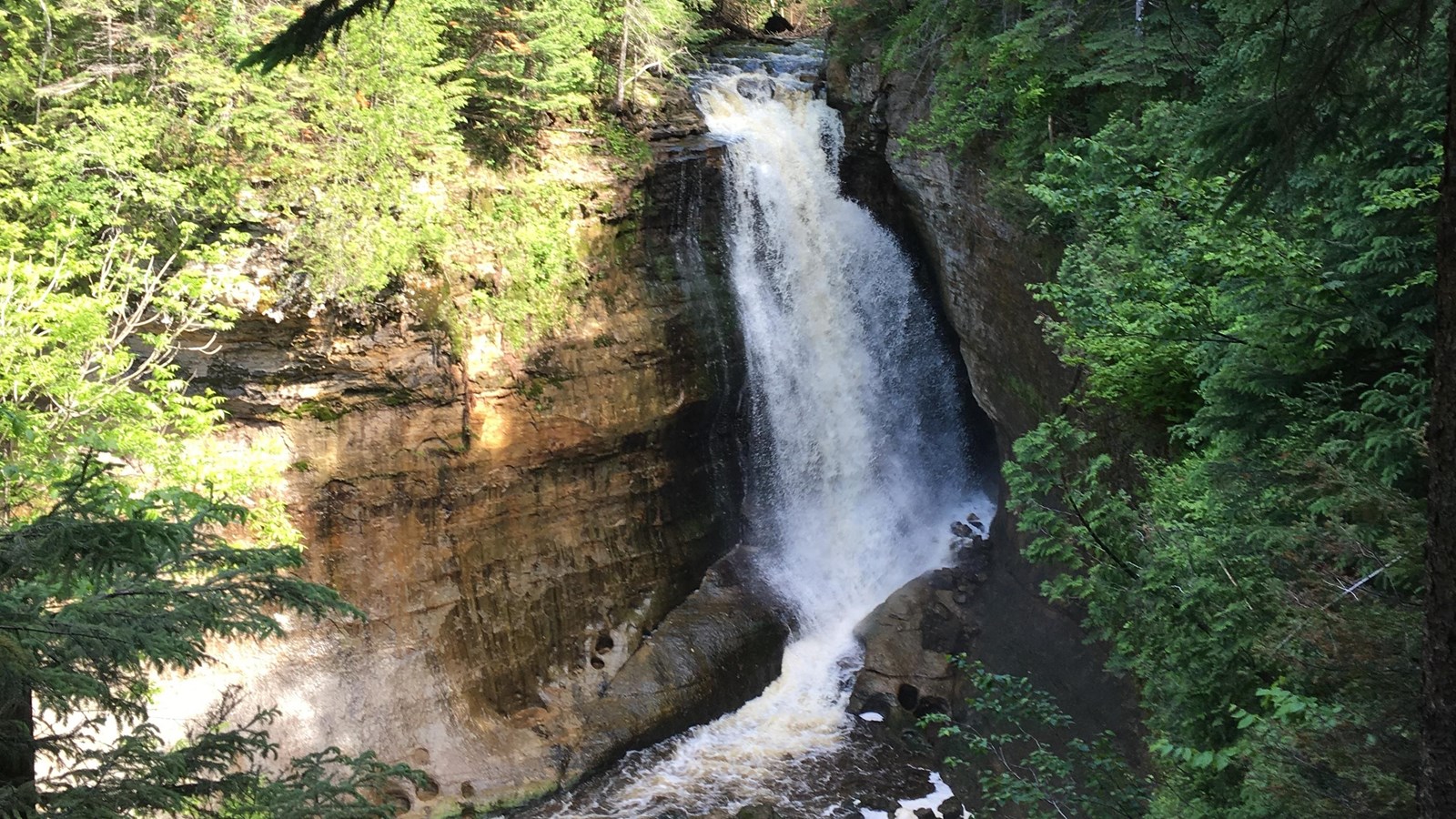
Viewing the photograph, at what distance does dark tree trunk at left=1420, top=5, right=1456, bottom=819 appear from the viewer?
11.6 ft

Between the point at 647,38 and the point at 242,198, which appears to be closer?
the point at 242,198

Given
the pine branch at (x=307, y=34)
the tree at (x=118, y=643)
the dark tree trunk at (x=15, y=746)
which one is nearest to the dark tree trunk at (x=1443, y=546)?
the pine branch at (x=307, y=34)

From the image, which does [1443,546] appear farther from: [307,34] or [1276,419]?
[307,34]

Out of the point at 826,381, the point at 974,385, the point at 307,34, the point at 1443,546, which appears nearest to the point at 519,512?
the point at 826,381

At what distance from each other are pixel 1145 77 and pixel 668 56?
342 inches

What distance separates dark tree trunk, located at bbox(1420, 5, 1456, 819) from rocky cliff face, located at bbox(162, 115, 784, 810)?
39.8 feet

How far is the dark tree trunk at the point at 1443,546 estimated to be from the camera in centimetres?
355

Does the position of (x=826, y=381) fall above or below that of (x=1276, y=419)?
below

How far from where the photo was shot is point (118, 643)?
3729 millimetres

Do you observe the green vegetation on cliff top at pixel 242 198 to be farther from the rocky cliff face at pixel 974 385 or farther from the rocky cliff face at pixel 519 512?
the rocky cliff face at pixel 974 385

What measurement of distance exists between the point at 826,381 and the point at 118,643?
14761 millimetres

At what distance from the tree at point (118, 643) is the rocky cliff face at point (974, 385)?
10.1 meters

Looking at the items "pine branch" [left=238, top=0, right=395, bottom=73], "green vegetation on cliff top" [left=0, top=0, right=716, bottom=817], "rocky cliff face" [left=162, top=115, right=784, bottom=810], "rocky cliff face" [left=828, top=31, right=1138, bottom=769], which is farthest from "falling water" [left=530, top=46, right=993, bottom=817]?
"pine branch" [left=238, top=0, right=395, bottom=73]

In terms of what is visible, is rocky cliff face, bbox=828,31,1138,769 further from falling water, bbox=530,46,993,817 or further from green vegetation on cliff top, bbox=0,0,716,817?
green vegetation on cliff top, bbox=0,0,716,817
